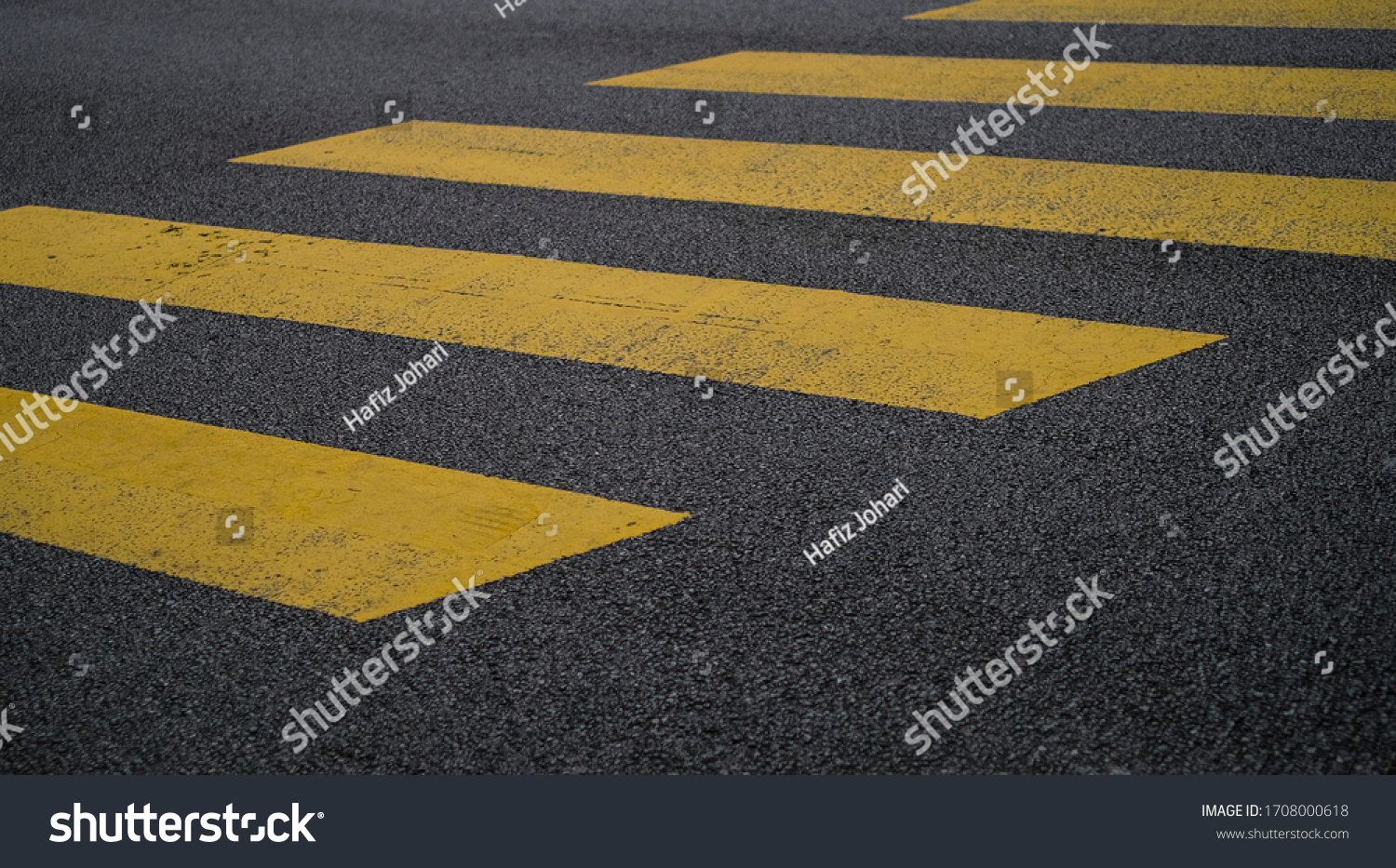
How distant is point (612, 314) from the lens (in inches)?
169

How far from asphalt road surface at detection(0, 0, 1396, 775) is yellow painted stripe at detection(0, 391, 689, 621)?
0.02m

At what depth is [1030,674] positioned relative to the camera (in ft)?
8.13

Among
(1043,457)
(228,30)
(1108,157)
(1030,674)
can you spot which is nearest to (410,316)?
(1043,457)

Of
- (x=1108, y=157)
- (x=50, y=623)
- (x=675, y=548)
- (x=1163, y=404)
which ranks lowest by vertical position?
(x=50, y=623)

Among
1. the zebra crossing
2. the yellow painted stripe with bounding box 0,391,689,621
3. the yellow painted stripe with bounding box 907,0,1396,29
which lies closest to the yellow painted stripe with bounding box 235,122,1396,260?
the zebra crossing

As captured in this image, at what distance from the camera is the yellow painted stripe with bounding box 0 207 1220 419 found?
3750 mm

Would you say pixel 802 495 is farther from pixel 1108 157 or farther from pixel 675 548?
pixel 1108 157

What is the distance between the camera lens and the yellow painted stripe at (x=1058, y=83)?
20.6 ft

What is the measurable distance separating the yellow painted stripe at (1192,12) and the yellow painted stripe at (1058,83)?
4.12 ft

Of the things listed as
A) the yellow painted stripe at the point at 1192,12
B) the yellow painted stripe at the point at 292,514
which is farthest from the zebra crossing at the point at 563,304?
the yellow painted stripe at the point at 1192,12

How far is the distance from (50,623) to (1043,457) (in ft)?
8.08

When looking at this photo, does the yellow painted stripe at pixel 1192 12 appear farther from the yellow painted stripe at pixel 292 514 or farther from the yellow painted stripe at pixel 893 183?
the yellow painted stripe at pixel 292 514

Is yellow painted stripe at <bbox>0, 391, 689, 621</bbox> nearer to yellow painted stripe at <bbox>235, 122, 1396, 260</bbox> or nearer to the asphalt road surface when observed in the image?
the asphalt road surface

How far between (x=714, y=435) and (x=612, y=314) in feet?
3.29
